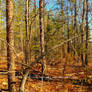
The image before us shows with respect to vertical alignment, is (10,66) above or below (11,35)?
below

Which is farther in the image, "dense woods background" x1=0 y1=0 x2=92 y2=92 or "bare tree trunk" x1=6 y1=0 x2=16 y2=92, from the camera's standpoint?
"bare tree trunk" x1=6 y1=0 x2=16 y2=92

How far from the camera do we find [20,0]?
9.98 feet

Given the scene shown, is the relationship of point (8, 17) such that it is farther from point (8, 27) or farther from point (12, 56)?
point (12, 56)

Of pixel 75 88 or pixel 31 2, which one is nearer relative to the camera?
pixel 31 2

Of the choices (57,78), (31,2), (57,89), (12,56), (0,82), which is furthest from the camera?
(57,78)

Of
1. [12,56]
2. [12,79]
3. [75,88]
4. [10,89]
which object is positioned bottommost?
[75,88]

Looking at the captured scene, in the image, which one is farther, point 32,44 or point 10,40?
point 32,44

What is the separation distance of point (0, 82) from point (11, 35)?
4.09 m

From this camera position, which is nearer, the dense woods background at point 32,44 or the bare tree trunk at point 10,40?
the dense woods background at point 32,44

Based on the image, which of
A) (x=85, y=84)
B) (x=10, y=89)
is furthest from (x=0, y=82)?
(x=85, y=84)

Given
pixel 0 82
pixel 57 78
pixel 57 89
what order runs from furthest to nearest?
pixel 57 78 → pixel 0 82 → pixel 57 89

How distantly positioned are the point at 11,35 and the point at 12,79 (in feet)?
3.93

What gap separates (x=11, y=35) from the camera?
9.96 ft

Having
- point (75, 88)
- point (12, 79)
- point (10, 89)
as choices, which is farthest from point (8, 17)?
point (75, 88)
